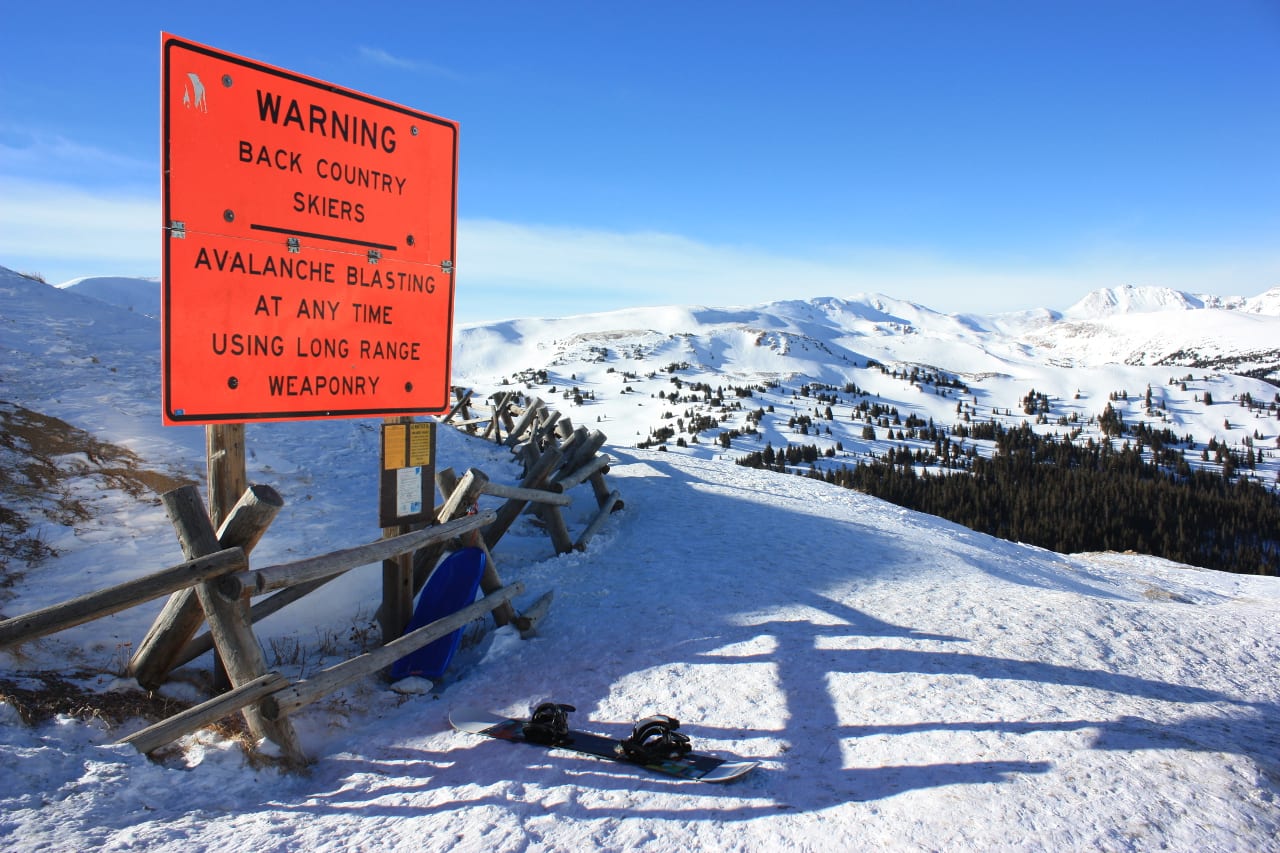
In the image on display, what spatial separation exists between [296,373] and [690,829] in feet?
11.2

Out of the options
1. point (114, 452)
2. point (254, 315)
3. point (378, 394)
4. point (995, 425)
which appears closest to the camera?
point (254, 315)

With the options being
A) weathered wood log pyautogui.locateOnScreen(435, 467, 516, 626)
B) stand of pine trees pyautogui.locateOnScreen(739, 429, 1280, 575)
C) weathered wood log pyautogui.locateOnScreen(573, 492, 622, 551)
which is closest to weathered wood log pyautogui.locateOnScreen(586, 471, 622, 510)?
weathered wood log pyautogui.locateOnScreen(573, 492, 622, 551)

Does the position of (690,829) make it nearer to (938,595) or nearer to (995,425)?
(938,595)

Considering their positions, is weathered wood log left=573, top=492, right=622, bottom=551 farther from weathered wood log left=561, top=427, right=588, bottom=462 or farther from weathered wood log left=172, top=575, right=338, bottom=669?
weathered wood log left=172, top=575, right=338, bottom=669

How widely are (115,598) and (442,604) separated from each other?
2360mm

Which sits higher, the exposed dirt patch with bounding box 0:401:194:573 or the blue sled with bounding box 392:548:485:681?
the exposed dirt patch with bounding box 0:401:194:573

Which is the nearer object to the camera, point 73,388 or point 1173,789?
point 1173,789

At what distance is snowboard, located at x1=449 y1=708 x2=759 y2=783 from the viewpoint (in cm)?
370

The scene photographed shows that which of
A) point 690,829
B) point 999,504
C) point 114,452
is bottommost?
point 999,504

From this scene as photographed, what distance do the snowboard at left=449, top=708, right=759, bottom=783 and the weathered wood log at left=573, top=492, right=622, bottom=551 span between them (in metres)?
3.61

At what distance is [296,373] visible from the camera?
4453 mm

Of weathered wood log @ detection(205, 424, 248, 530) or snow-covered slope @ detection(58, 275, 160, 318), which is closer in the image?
weathered wood log @ detection(205, 424, 248, 530)

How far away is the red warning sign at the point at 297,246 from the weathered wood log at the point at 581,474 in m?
3.12

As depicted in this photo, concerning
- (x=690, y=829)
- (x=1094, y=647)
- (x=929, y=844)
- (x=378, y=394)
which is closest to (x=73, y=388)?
(x=378, y=394)
